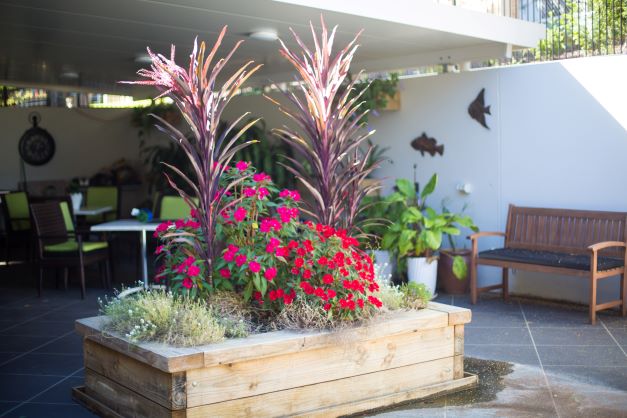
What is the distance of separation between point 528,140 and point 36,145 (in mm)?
8507

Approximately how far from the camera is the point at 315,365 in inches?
162

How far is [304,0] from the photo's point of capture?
18.4ft

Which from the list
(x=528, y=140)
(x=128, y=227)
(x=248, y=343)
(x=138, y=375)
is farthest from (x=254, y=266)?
(x=528, y=140)

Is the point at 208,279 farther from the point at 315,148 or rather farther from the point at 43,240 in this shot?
the point at 43,240

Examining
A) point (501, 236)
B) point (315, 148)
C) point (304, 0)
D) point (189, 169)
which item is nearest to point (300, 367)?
point (315, 148)

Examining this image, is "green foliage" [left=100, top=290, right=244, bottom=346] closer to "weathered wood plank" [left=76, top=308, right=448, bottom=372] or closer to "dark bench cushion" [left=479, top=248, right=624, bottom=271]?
"weathered wood plank" [left=76, top=308, right=448, bottom=372]

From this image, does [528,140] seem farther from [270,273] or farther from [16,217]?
[16,217]

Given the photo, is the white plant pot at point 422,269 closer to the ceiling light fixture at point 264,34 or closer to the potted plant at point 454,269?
the potted plant at point 454,269

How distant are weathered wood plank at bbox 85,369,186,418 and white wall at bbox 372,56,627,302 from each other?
15.1 feet

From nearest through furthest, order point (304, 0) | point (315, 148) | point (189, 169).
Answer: point (315, 148) → point (304, 0) → point (189, 169)

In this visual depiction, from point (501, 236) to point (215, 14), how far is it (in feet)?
12.0

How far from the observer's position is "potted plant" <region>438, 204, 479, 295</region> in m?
7.57

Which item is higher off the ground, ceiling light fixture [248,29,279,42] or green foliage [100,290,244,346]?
ceiling light fixture [248,29,279,42]

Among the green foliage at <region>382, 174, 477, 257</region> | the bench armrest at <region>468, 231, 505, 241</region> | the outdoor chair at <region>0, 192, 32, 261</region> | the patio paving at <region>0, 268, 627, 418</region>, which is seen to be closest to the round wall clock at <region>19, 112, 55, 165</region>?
the outdoor chair at <region>0, 192, 32, 261</region>
